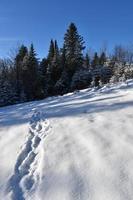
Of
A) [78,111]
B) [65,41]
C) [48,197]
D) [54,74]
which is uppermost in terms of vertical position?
[65,41]

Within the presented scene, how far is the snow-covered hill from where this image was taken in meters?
3.79

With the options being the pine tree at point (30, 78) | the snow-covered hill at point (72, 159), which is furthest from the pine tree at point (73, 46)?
the snow-covered hill at point (72, 159)

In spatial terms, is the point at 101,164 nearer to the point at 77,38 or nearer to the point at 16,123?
the point at 16,123

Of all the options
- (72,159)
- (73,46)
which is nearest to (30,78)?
(73,46)

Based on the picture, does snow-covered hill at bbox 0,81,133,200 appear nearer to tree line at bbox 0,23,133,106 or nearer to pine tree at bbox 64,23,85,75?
tree line at bbox 0,23,133,106

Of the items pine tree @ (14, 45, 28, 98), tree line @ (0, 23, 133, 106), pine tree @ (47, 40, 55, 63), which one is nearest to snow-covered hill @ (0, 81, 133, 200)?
tree line @ (0, 23, 133, 106)

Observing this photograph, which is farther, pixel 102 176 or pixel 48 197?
pixel 102 176

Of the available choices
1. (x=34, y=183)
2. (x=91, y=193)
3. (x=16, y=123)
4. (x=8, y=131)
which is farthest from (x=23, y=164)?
(x=16, y=123)

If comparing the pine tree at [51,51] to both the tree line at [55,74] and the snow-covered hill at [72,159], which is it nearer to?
the tree line at [55,74]

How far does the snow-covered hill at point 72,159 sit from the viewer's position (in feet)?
12.4

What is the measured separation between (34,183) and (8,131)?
11.2ft

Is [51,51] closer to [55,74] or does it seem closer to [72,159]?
[55,74]

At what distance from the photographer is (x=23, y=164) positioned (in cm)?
493

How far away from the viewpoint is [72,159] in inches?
185
